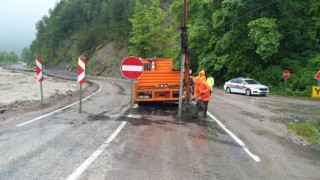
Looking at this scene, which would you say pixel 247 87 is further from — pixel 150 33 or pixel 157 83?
pixel 150 33

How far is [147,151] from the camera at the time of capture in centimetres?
721

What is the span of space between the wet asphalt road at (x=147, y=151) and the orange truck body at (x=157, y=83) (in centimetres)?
374

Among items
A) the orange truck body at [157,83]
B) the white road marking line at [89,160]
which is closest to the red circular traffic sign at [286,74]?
the orange truck body at [157,83]

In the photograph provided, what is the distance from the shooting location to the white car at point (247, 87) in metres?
28.4

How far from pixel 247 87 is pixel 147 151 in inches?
918

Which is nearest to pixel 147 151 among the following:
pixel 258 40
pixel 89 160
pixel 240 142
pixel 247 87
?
pixel 89 160

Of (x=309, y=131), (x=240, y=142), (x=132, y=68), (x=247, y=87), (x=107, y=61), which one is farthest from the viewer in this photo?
(x=107, y=61)

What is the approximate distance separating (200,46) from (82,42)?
67.9m

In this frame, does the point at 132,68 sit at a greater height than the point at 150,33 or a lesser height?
lesser

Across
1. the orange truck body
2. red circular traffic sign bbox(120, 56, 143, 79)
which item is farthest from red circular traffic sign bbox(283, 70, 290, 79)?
red circular traffic sign bbox(120, 56, 143, 79)

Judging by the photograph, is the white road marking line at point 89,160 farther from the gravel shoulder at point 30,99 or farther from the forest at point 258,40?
the forest at point 258,40

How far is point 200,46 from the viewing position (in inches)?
Answer: 1613

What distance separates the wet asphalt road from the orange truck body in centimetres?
374

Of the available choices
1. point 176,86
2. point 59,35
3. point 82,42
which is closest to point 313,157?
point 176,86
